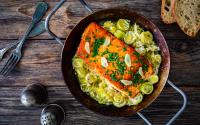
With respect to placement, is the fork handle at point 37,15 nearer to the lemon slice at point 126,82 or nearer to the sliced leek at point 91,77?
the sliced leek at point 91,77

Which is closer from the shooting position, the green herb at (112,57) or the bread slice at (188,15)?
the green herb at (112,57)

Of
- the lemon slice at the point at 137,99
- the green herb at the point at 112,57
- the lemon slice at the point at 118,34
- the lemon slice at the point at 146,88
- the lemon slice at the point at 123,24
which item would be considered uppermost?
the lemon slice at the point at 123,24

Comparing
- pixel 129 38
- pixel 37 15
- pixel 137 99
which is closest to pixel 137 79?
pixel 137 99

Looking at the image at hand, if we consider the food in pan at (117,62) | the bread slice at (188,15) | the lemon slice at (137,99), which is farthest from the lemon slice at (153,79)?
the bread slice at (188,15)

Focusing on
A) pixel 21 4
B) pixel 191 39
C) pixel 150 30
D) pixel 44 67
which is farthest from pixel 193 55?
pixel 21 4

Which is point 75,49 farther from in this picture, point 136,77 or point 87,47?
point 136,77

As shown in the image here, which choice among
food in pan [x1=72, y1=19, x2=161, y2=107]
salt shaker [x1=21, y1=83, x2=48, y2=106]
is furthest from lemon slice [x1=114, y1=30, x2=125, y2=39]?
salt shaker [x1=21, y1=83, x2=48, y2=106]

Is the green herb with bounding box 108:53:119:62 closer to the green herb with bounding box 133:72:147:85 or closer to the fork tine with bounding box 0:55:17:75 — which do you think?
the green herb with bounding box 133:72:147:85

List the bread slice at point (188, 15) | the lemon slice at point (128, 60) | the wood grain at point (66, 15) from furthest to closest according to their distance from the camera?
the wood grain at point (66, 15) < the bread slice at point (188, 15) < the lemon slice at point (128, 60)
